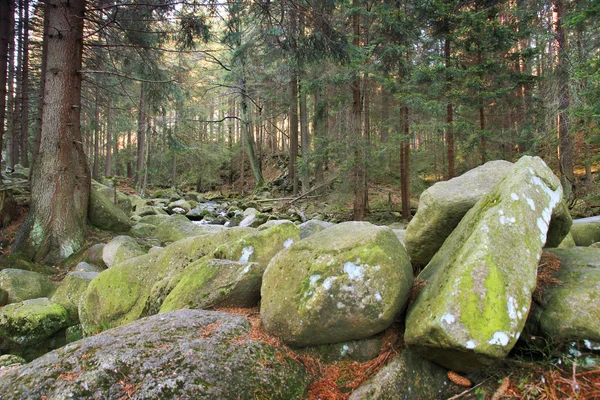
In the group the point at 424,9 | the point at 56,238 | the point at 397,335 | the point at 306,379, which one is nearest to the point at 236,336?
the point at 306,379

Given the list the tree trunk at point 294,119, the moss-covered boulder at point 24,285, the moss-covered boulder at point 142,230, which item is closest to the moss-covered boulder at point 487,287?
the moss-covered boulder at point 24,285

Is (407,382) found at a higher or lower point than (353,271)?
lower

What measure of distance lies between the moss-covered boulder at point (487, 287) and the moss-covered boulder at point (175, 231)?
788 centimetres

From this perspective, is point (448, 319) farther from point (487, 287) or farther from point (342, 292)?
point (342, 292)

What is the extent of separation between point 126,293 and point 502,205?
14.5ft

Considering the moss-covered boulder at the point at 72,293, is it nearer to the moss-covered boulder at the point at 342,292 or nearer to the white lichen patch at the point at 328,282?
the moss-covered boulder at the point at 342,292

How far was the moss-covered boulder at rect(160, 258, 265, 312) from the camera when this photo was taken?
354 centimetres

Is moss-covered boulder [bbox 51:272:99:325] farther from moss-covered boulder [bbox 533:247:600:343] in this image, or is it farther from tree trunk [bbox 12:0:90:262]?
moss-covered boulder [bbox 533:247:600:343]

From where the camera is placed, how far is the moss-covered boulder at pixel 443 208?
3432 millimetres

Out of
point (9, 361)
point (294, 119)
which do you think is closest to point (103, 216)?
point (9, 361)

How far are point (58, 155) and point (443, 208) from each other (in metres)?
7.89

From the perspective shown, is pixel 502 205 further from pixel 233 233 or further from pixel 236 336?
pixel 233 233

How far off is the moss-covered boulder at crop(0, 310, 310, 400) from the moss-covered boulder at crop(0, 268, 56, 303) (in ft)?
15.2

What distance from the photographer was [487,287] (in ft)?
6.70
